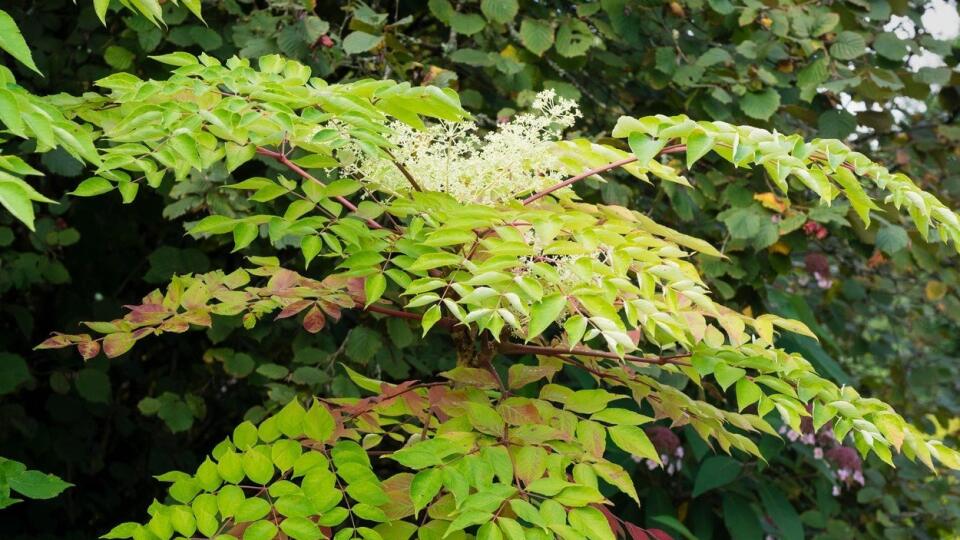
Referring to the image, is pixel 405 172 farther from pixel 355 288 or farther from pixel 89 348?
pixel 89 348

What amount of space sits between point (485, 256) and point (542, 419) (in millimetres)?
257

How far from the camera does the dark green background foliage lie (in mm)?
2686

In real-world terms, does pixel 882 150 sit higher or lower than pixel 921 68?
lower

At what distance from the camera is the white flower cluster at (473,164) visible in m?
1.58

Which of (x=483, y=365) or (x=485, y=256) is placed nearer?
(x=485, y=256)

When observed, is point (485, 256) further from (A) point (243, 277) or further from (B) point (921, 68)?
(B) point (921, 68)

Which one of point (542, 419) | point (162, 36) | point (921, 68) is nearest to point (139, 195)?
point (162, 36)

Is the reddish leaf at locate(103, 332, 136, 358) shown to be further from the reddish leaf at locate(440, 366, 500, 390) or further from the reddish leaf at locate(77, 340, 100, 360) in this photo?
the reddish leaf at locate(440, 366, 500, 390)

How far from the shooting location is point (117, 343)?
1647mm

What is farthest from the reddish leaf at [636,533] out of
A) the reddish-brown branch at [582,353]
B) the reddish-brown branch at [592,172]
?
the reddish-brown branch at [592,172]

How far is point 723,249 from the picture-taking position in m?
2.79

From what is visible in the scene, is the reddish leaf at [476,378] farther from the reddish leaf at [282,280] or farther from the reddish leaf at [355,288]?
the reddish leaf at [282,280]

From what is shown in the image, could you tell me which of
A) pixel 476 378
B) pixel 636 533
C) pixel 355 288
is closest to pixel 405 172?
pixel 355 288

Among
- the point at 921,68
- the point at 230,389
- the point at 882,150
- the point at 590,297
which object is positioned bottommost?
the point at 230,389
